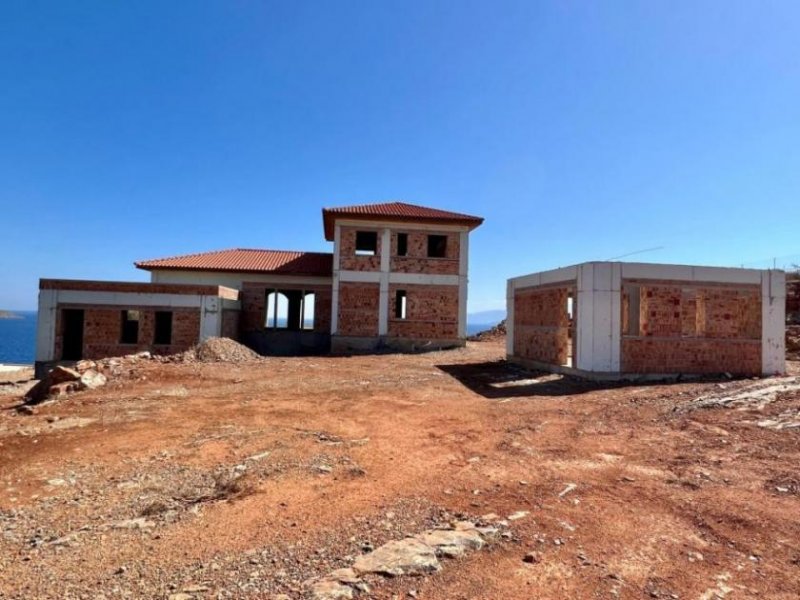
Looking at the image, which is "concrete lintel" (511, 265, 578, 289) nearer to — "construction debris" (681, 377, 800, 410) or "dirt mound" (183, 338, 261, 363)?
"construction debris" (681, 377, 800, 410)

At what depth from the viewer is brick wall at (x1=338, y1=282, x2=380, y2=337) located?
23812 millimetres

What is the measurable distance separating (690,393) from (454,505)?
9.15 metres

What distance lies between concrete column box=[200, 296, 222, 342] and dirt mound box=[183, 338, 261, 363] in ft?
2.57

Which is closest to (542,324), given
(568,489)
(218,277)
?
(568,489)

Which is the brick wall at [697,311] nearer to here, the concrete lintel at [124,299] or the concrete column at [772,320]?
the concrete column at [772,320]

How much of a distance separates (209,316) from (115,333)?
3721mm

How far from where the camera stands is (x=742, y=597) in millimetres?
3305

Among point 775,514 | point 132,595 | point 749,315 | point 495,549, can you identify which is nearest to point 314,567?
point 132,595

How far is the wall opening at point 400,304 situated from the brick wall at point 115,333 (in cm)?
980

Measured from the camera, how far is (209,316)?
63.2ft

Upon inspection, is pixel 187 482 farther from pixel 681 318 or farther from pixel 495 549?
pixel 681 318

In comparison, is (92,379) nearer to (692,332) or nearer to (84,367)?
(84,367)

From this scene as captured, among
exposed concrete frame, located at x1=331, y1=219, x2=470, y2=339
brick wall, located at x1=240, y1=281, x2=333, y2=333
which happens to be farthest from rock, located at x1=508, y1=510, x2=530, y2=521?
brick wall, located at x1=240, y1=281, x2=333, y2=333

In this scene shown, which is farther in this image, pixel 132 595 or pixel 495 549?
pixel 495 549
